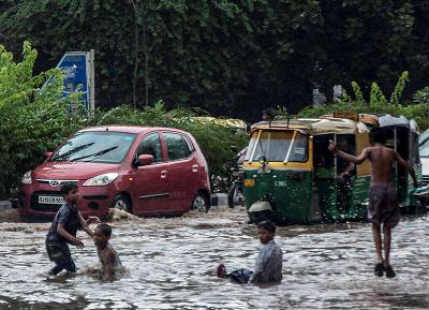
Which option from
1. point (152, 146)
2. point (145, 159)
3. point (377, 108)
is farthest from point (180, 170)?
point (377, 108)

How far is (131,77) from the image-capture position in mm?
45156

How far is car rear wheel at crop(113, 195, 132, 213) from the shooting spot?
71.8ft

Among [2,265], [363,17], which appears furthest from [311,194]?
[363,17]

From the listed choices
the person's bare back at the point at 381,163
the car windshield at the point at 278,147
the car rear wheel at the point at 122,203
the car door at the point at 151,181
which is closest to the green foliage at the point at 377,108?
the car door at the point at 151,181

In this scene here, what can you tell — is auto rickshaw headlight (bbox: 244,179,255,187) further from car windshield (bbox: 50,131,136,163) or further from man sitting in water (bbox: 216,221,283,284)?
man sitting in water (bbox: 216,221,283,284)

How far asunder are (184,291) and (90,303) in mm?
1384

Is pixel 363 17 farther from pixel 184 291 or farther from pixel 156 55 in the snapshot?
pixel 184 291

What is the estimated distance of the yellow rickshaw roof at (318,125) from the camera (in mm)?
22578

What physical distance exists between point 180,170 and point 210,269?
780 centimetres

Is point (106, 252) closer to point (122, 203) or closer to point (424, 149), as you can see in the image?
point (122, 203)

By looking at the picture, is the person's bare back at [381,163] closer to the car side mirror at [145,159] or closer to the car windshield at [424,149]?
the car side mirror at [145,159]

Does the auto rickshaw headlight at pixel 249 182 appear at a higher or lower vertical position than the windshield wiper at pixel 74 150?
lower

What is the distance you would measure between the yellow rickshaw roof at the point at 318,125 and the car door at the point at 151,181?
5.71 ft

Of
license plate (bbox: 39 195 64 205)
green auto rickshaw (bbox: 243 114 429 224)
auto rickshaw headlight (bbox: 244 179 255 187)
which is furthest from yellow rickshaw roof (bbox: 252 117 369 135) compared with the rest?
license plate (bbox: 39 195 64 205)
